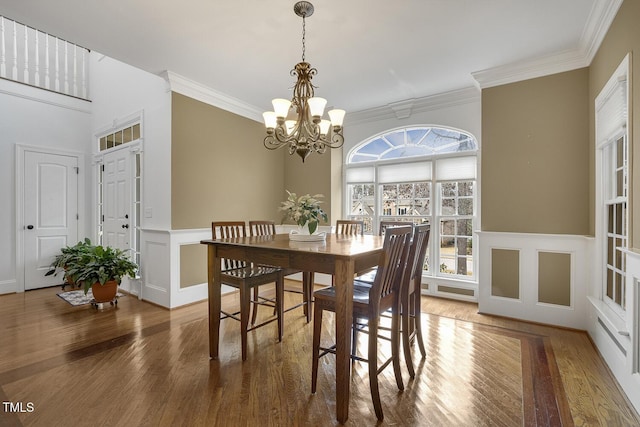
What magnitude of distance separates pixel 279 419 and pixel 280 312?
3.52 ft

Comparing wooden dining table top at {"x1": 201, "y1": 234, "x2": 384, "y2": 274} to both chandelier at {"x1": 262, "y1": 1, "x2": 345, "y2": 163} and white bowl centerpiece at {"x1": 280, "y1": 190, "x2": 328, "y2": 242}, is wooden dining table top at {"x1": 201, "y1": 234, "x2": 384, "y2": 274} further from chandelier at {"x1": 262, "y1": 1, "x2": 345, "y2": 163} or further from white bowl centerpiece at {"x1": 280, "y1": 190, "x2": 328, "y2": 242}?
chandelier at {"x1": 262, "y1": 1, "x2": 345, "y2": 163}

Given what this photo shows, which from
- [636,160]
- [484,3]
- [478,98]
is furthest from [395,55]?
[636,160]

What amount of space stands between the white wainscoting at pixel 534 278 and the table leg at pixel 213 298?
2901mm

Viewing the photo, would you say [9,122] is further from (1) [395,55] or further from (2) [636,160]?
(2) [636,160]

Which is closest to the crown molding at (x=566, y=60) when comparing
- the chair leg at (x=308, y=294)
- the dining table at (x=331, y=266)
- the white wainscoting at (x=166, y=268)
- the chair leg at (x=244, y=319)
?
the dining table at (x=331, y=266)

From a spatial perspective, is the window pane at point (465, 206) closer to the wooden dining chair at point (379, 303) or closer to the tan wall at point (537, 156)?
the tan wall at point (537, 156)

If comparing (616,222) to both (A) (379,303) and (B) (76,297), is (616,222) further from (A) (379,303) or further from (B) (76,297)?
(B) (76,297)

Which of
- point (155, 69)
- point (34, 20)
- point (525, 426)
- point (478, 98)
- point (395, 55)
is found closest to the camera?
point (525, 426)

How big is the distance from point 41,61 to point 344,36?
509 cm

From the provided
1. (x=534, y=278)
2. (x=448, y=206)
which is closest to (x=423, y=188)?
(x=448, y=206)

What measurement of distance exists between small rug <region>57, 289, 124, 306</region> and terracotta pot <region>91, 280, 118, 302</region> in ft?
0.66

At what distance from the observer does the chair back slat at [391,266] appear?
70.1 inches

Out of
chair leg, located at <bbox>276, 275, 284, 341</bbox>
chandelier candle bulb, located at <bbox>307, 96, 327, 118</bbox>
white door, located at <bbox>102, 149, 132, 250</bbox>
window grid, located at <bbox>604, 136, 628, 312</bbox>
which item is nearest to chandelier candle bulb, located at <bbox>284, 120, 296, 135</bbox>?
chandelier candle bulb, located at <bbox>307, 96, 327, 118</bbox>

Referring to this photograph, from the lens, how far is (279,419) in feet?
5.68
